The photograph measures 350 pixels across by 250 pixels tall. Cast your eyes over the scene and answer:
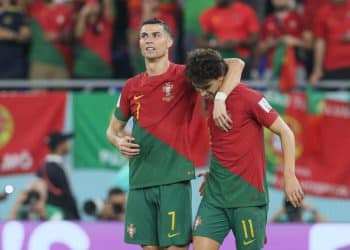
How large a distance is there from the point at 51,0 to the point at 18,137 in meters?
1.90

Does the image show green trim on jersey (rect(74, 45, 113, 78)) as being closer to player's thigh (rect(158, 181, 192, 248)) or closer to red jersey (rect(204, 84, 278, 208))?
player's thigh (rect(158, 181, 192, 248))

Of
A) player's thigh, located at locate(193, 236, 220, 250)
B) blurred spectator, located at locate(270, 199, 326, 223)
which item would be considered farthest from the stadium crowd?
player's thigh, located at locate(193, 236, 220, 250)

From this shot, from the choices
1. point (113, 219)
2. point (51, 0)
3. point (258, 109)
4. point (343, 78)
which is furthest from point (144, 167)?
point (51, 0)

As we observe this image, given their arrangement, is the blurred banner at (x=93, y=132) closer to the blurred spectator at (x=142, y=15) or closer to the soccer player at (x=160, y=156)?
the blurred spectator at (x=142, y=15)

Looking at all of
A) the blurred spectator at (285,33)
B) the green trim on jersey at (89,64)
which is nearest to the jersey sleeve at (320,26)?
the blurred spectator at (285,33)

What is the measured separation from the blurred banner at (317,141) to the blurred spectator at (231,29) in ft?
2.28

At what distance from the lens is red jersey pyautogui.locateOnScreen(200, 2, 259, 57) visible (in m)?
13.8

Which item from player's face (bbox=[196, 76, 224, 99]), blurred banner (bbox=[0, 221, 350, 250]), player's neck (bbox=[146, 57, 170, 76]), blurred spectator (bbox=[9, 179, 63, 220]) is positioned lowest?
blurred spectator (bbox=[9, 179, 63, 220])

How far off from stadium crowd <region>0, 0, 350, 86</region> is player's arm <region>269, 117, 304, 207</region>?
194 inches

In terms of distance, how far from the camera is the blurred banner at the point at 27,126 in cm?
1398

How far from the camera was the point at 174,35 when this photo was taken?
14.1 meters

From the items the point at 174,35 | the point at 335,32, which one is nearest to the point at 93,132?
the point at 174,35

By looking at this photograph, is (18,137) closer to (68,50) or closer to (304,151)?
(68,50)

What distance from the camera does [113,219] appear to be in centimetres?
1295
